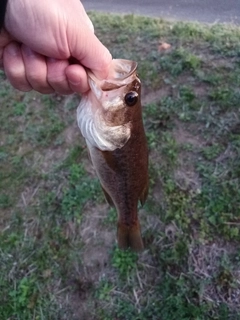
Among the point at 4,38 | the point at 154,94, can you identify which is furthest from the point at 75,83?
the point at 154,94

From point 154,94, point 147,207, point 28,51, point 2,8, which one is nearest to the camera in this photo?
point 2,8

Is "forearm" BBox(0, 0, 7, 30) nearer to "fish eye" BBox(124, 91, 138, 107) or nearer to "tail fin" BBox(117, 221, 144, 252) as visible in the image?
"fish eye" BBox(124, 91, 138, 107)

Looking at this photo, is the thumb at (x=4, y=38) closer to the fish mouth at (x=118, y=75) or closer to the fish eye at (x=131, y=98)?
the fish mouth at (x=118, y=75)

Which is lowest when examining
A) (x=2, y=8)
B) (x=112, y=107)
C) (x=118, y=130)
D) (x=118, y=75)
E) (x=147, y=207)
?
(x=147, y=207)

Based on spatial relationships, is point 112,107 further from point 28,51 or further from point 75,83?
point 28,51

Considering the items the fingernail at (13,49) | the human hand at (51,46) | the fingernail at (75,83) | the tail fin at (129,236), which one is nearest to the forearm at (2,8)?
the human hand at (51,46)

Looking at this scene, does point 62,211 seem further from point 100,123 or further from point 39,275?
point 100,123

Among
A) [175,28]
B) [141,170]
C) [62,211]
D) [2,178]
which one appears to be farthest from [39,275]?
[175,28]
